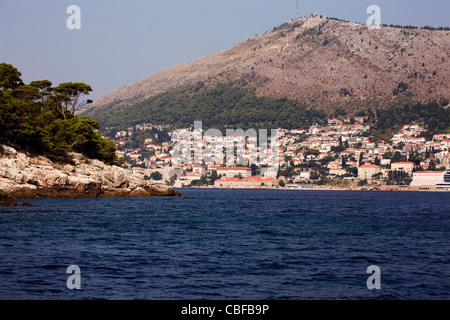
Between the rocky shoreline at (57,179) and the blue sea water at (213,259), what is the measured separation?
43.2 feet

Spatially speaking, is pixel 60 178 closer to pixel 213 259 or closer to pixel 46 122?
pixel 46 122

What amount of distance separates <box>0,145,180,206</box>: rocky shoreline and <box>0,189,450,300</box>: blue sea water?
13.2 metres

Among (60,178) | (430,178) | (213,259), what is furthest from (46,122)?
(430,178)

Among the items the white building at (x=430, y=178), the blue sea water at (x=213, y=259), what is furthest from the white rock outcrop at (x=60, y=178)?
the white building at (x=430, y=178)

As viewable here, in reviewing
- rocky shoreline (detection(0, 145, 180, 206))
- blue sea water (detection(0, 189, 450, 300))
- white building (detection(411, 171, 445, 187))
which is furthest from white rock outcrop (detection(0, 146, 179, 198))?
white building (detection(411, 171, 445, 187))

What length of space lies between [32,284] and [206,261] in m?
8.07

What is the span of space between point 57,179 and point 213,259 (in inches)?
1608

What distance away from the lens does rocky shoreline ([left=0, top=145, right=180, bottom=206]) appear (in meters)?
55.7

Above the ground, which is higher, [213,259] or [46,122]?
[46,122]

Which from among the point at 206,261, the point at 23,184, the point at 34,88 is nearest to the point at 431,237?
the point at 206,261

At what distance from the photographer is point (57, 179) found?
62656mm

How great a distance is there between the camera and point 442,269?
80.0 ft

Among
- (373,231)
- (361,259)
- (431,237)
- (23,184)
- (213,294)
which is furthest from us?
(23,184)
